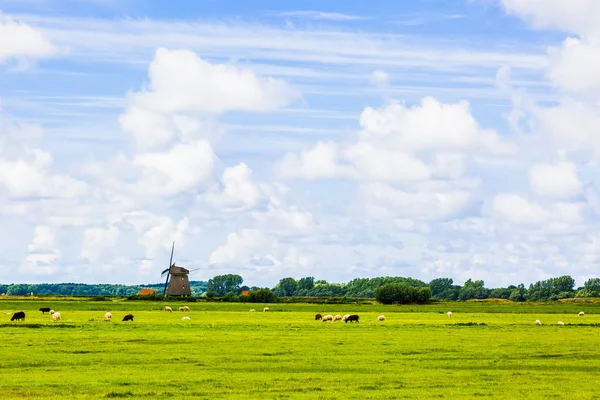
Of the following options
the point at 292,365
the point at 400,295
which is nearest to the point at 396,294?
the point at 400,295

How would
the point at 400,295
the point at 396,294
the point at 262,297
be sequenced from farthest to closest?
the point at 400,295, the point at 396,294, the point at 262,297

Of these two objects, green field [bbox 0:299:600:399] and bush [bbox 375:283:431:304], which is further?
bush [bbox 375:283:431:304]

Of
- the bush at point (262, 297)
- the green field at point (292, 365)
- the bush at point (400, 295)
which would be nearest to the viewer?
the green field at point (292, 365)

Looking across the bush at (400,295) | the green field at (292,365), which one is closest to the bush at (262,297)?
the bush at (400,295)

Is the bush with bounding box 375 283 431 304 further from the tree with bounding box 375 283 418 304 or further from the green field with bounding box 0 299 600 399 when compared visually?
the green field with bounding box 0 299 600 399

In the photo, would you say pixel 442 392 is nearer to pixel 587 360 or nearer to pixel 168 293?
pixel 587 360

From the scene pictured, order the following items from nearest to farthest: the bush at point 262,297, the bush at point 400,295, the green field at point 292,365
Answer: the green field at point 292,365
the bush at point 262,297
the bush at point 400,295

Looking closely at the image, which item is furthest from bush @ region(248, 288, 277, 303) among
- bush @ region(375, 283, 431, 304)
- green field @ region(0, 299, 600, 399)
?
green field @ region(0, 299, 600, 399)

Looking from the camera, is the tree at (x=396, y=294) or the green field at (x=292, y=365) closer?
the green field at (x=292, y=365)

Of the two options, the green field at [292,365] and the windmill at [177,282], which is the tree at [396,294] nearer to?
the windmill at [177,282]

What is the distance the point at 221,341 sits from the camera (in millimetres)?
46875

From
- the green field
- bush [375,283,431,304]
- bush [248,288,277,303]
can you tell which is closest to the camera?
the green field

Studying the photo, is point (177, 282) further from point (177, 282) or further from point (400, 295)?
point (400, 295)

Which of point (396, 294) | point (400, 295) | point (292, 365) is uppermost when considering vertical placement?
point (396, 294)
